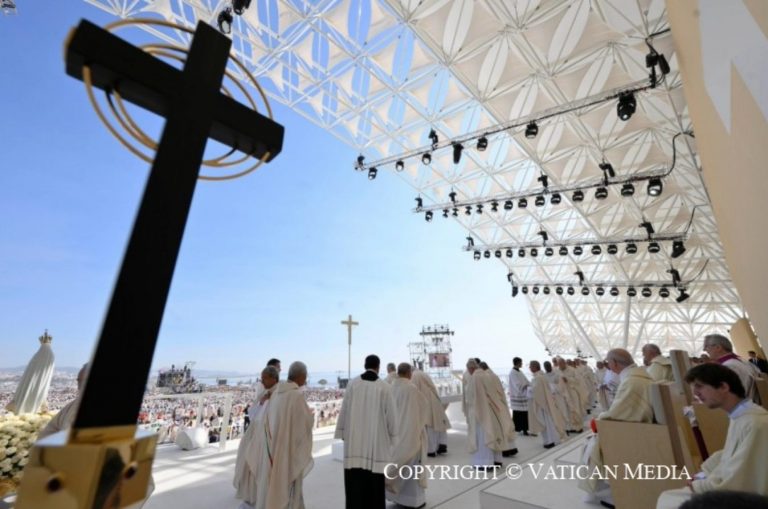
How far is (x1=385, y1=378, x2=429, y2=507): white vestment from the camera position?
501cm

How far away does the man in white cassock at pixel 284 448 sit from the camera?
400 cm

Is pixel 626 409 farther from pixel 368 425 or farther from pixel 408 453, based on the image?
pixel 368 425

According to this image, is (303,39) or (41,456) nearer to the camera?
(41,456)

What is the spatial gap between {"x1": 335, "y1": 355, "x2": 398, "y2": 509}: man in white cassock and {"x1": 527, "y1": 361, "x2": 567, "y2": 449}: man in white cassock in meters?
5.56

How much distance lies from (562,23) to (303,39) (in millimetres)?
7903

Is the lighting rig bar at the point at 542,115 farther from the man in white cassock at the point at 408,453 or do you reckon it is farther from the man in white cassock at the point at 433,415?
the man in white cassock at the point at 408,453

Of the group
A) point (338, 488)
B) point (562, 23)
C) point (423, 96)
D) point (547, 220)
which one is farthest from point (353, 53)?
point (547, 220)

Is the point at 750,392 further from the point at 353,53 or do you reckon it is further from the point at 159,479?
the point at 353,53

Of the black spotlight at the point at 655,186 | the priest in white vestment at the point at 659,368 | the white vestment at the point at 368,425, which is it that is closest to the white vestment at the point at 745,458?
the white vestment at the point at 368,425

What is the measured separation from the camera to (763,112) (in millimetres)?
1726

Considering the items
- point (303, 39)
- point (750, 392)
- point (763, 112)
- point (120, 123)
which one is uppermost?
point (303, 39)

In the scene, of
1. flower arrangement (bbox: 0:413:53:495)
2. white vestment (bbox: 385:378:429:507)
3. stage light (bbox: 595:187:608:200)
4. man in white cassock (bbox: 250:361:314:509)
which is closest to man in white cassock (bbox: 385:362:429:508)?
white vestment (bbox: 385:378:429:507)

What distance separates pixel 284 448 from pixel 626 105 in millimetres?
10408

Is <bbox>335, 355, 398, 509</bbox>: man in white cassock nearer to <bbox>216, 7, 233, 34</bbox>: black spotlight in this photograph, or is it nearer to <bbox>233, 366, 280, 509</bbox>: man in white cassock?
<bbox>233, 366, 280, 509</bbox>: man in white cassock
